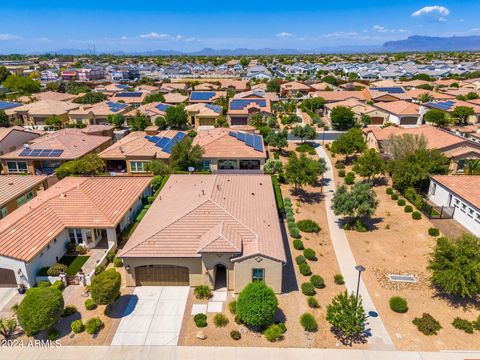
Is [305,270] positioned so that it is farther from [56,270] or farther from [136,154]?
[136,154]

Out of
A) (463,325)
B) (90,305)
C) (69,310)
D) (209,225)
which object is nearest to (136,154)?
(209,225)

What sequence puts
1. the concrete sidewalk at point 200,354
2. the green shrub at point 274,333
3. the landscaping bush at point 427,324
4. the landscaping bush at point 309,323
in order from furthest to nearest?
1. the landscaping bush at point 309,323
2. the landscaping bush at point 427,324
3. the green shrub at point 274,333
4. the concrete sidewalk at point 200,354

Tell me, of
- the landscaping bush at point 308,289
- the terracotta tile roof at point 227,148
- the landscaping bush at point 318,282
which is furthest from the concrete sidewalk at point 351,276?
the terracotta tile roof at point 227,148

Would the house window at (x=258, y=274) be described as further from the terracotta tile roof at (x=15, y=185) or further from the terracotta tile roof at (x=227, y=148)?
the terracotta tile roof at (x=15, y=185)

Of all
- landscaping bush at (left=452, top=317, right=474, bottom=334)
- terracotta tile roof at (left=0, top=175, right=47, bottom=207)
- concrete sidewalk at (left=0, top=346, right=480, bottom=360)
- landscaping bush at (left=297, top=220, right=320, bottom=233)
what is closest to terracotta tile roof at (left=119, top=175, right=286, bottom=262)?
landscaping bush at (left=297, top=220, right=320, bottom=233)

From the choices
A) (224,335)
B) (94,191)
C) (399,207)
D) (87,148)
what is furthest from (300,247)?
(87,148)

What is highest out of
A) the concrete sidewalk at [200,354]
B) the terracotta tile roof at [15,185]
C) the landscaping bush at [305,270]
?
the terracotta tile roof at [15,185]
